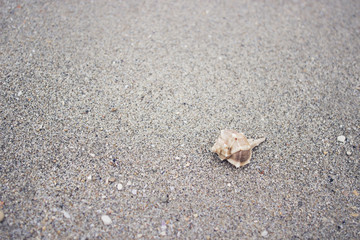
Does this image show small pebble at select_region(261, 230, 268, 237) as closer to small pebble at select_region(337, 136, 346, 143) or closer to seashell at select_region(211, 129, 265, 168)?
seashell at select_region(211, 129, 265, 168)

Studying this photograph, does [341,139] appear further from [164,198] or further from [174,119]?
[164,198]

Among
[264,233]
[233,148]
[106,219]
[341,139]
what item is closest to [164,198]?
[106,219]

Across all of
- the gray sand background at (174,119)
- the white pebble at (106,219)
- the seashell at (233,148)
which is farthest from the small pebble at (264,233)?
the white pebble at (106,219)

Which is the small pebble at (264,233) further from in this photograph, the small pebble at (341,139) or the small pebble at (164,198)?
the small pebble at (341,139)

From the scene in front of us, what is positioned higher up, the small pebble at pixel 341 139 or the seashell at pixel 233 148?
the seashell at pixel 233 148

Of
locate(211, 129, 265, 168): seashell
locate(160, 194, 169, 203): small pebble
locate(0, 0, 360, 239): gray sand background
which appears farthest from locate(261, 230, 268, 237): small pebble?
locate(160, 194, 169, 203): small pebble
